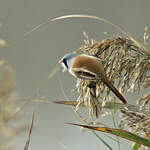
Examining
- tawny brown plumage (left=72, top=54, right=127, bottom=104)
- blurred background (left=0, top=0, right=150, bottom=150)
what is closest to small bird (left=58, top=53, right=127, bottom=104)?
tawny brown plumage (left=72, top=54, right=127, bottom=104)

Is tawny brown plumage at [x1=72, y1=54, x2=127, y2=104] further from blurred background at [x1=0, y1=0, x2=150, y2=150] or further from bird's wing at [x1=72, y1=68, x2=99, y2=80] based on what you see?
blurred background at [x1=0, y1=0, x2=150, y2=150]

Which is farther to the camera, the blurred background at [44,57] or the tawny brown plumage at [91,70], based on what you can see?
the blurred background at [44,57]

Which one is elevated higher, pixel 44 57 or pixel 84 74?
pixel 44 57

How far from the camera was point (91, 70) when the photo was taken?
44 centimetres

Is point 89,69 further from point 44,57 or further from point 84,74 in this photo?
point 44,57

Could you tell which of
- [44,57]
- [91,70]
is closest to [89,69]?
[91,70]

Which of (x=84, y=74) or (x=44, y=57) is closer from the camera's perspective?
(x=84, y=74)

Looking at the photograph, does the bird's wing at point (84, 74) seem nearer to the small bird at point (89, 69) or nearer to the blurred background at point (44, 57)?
the small bird at point (89, 69)

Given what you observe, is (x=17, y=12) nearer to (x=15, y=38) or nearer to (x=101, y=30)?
(x=15, y=38)

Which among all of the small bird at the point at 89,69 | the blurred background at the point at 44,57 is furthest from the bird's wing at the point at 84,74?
the blurred background at the point at 44,57

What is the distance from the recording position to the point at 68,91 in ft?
5.45

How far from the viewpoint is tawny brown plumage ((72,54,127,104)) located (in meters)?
0.44

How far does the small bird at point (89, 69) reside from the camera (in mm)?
441

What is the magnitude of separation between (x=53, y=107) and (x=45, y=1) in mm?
552
